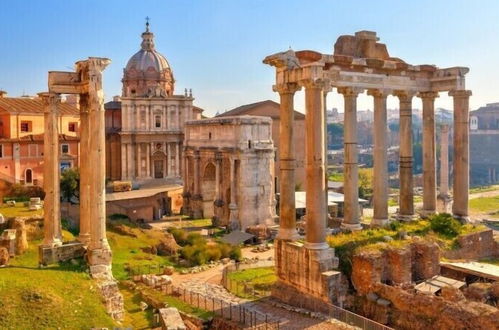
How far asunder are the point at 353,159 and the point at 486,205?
52080 mm

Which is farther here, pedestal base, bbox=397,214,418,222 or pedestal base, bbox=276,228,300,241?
pedestal base, bbox=397,214,418,222

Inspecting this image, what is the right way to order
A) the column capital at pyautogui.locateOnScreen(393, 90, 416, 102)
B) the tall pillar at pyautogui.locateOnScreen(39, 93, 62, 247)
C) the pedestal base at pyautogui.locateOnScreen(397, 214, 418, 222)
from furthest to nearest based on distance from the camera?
the pedestal base at pyautogui.locateOnScreen(397, 214, 418, 222), the column capital at pyautogui.locateOnScreen(393, 90, 416, 102), the tall pillar at pyautogui.locateOnScreen(39, 93, 62, 247)

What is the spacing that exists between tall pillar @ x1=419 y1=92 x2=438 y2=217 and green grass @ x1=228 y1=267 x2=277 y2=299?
6754mm

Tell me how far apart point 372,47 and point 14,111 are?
32274 millimetres

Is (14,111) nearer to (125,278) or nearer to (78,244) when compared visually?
(125,278)

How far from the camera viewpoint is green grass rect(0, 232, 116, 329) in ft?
41.7

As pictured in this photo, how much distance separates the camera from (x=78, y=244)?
1770 cm

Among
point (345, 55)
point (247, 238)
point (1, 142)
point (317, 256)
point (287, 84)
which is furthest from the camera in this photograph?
point (1, 142)

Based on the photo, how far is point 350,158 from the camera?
61.5 ft

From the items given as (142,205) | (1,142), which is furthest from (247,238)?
(1,142)

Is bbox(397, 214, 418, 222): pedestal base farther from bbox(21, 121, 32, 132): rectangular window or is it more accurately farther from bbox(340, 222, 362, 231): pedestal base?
bbox(21, 121, 32, 132): rectangular window

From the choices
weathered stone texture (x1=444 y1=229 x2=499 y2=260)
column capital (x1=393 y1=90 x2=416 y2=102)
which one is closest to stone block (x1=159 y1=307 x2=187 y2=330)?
weathered stone texture (x1=444 y1=229 x2=499 y2=260)

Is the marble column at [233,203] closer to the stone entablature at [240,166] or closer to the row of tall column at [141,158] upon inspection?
the stone entablature at [240,166]

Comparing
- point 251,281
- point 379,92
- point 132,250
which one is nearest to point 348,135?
point 379,92
